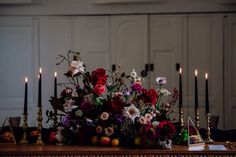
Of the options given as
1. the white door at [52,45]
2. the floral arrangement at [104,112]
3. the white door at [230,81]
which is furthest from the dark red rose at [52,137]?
the white door at [230,81]

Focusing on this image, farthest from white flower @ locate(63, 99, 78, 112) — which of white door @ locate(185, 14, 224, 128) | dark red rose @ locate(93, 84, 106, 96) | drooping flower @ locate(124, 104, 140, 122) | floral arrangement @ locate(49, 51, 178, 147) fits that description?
white door @ locate(185, 14, 224, 128)

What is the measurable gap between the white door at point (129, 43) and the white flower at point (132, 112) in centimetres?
281

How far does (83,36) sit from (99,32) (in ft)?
0.62

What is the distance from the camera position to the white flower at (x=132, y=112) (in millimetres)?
1824

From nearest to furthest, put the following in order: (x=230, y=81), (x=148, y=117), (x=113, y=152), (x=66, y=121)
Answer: (x=113, y=152) → (x=148, y=117) → (x=66, y=121) → (x=230, y=81)

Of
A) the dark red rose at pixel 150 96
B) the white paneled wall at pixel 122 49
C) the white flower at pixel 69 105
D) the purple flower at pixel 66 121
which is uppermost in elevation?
the white paneled wall at pixel 122 49

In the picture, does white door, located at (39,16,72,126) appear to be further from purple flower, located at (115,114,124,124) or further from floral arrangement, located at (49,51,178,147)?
purple flower, located at (115,114,124,124)

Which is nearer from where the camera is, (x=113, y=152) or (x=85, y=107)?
(x=113, y=152)

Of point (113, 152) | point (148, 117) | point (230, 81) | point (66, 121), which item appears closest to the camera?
point (113, 152)

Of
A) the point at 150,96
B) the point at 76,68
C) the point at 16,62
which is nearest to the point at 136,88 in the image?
the point at 150,96

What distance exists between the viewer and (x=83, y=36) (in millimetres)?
4664

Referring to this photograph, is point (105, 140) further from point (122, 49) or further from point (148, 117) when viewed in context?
point (122, 49)

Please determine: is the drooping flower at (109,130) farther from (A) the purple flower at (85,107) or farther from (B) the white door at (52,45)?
(B) the white door at (52,45)

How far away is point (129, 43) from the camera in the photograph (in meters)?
4.66
